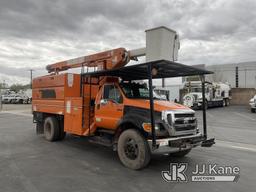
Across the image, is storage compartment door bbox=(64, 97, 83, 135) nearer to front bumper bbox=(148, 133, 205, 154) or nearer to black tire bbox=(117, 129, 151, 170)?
black tire bbox=(117, 129, 151, 170)

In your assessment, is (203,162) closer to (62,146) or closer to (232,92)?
(62,146)

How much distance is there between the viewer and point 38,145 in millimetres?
9062

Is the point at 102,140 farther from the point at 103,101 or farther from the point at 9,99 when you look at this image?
the point at 9,99

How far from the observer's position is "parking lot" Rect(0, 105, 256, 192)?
5.12m

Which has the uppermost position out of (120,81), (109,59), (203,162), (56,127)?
(109,59)

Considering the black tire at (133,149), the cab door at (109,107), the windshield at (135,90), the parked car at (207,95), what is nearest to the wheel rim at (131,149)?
the black tire at (133,149)

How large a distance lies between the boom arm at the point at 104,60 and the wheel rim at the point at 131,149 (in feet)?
9.27

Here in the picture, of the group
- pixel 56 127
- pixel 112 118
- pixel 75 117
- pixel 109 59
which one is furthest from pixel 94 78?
pixel 56 127

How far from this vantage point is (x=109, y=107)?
7375mm

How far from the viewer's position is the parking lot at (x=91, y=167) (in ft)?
16.8

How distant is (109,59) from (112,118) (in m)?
2.22

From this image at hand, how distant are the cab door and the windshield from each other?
22cm

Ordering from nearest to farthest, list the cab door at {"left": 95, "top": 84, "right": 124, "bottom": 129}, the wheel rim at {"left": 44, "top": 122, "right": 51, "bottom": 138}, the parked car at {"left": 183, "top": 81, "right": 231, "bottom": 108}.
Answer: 1. the cab door at {"left": 95, "top": 84, "right": 124, "bottom": 129}
2. the wheel rim at {"left": 44, "top": 122, "right": 51, "bottom": 138}
3. the parked car at {"left": 183, "top": 81, "right": 231, "bottom": 108}

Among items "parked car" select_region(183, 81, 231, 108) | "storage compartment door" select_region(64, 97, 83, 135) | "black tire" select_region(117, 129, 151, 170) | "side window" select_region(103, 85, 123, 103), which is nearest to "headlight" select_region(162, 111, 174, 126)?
"black tire" select_region(117, 129, 151, 170)
